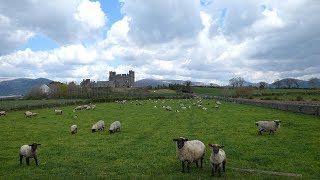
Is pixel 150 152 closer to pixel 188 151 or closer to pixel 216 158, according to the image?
pixel 188 151

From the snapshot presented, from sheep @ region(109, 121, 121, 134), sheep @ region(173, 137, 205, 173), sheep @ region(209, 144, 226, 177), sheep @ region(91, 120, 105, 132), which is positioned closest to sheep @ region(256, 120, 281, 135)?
sheep @ region(173, 137, 205, 173)

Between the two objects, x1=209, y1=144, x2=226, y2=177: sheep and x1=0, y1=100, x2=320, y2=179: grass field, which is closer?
x1=209, y1=144, x2=226, y2=177: sheep

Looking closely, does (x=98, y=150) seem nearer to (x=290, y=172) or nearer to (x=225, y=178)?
(x=225, y=178)

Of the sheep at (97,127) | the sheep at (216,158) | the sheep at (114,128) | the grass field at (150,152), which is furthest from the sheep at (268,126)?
the sheep at (97,127)

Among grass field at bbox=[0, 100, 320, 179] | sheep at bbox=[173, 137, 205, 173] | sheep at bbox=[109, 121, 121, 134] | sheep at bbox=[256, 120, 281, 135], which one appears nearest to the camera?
grass field at bbox=[0, 100, 320, 179]

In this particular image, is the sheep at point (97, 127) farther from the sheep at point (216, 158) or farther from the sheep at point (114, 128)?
the sheep at point (216, 158)

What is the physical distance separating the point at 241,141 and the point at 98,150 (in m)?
10.9

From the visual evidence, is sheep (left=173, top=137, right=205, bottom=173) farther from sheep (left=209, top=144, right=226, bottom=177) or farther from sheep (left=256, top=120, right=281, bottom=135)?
sheep (left=256, top=120, right=281, bottom=135)

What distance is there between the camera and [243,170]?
62.2 ft

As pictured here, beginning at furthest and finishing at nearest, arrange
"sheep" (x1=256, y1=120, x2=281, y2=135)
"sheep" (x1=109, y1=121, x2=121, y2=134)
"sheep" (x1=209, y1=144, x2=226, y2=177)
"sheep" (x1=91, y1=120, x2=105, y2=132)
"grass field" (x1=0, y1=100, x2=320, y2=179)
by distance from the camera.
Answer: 1. "sheep" (x1=91, y1=120, x2=105, y2=132)
2. "sheep" (x1=109, y1=121, x2=121, y2=134)
3. "sheep" (x1=256, y1=120, x2=281, y2=135)
4. "grass field" (x1=0, y1=100, x2=320, y2=179)
5. "sheep" (x1=209, y1=144, x2=226, y2=177)

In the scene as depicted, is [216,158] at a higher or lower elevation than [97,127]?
higher

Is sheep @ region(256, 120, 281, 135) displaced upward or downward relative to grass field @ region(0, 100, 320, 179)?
upward

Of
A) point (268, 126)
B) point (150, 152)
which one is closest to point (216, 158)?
point (150, 152)

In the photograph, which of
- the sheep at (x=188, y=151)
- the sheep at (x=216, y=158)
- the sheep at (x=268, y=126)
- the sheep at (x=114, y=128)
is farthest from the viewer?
the sheep at (x=114, y=128)
